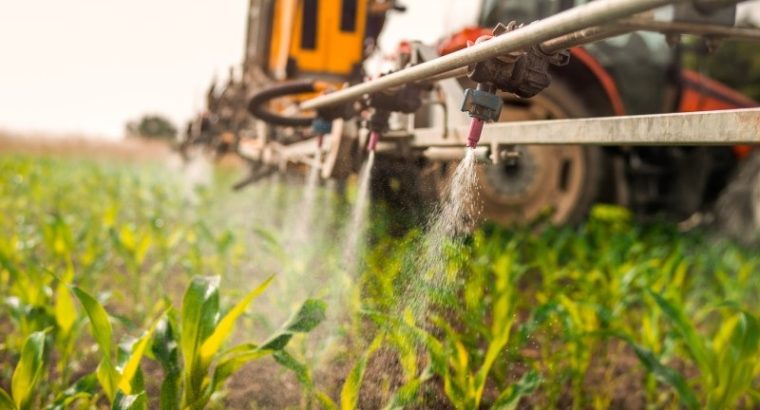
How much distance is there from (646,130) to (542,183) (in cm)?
339

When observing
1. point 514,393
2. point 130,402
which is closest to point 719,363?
point 514,393

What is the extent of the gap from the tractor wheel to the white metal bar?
2727mm

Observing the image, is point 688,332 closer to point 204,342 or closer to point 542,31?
point 542,31

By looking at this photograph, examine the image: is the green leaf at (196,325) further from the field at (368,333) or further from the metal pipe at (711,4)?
the metal pipe at (711,4)

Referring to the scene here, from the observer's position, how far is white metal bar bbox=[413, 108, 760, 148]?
1184 mm

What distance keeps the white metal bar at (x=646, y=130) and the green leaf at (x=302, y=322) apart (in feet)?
2.07

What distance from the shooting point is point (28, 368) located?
5.69ft

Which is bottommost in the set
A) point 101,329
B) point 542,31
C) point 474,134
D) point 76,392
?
point 76,392

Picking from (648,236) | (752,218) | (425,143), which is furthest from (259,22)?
(752,218)

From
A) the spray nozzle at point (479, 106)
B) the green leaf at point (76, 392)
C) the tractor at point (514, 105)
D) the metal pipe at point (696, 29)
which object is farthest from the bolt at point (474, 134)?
the tractor at point (514, 105)

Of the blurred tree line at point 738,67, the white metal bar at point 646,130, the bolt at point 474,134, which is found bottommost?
the bolt at point 474,134

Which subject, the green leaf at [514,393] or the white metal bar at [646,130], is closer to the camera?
the white metal bar at [646,130]

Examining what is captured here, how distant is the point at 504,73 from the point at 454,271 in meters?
0.52

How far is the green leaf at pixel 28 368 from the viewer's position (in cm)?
173
